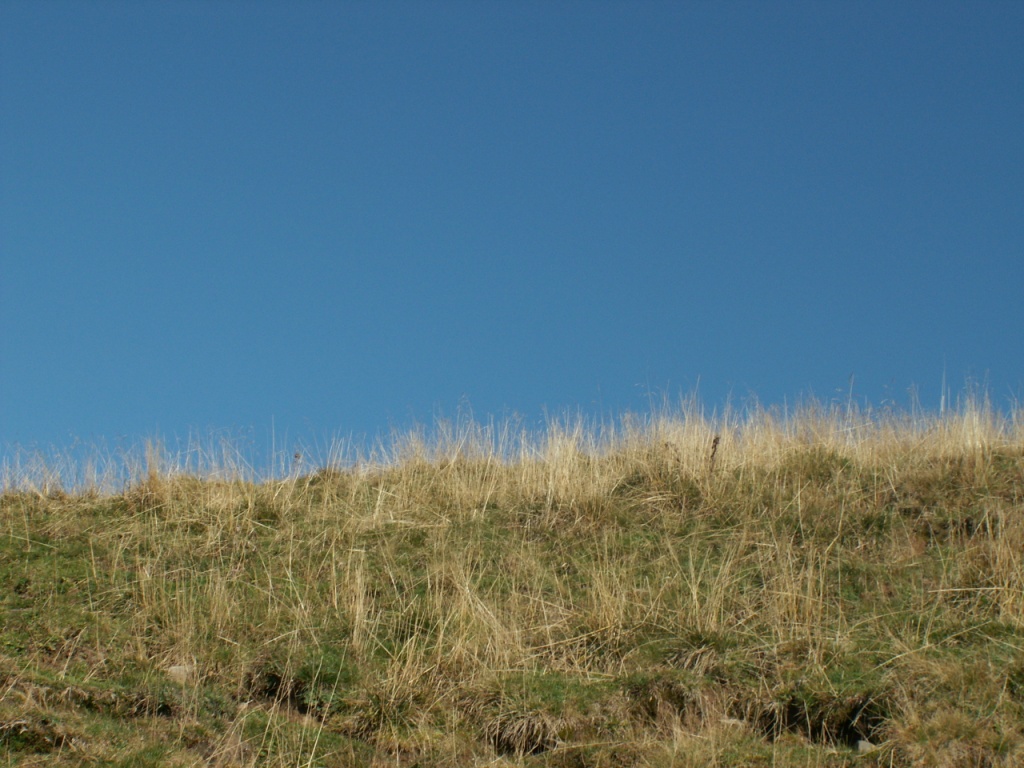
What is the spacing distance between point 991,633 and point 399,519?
4912 millimetres

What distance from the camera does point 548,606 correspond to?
25.5 feet

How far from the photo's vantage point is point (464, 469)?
1062cm

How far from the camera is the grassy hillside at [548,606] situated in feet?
19.2

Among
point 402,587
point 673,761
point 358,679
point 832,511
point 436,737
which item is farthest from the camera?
point 832,511

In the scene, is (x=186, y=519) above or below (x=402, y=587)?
above

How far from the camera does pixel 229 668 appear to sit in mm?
6969

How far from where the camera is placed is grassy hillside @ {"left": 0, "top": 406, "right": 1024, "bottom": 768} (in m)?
5.87

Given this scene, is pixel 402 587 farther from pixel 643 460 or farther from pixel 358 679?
pixel 643 460

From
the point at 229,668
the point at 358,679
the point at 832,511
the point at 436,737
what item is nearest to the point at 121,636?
the point at 229,668

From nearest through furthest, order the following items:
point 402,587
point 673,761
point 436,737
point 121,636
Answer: point 673,761, point 436,737, point 121,636, point 402,587

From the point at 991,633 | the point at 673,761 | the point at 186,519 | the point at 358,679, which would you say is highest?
the point at 186,519

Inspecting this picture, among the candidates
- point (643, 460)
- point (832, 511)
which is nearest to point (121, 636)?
point (643, 460)

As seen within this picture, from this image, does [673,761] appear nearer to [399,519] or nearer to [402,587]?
[402,587]

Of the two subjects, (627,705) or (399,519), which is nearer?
(627,705)
